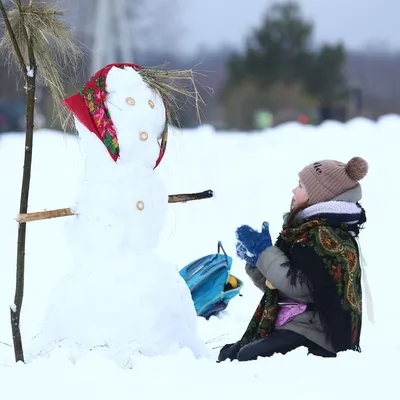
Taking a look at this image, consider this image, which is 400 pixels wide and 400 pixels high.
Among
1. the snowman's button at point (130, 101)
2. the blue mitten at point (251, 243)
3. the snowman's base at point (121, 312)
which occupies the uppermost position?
the snowman's button at point (130, 101)

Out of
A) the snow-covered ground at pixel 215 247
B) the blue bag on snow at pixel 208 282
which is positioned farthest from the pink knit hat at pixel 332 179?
the blue bag on snow at pixel 208 282

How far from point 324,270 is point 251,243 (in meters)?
0.39

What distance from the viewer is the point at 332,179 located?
4098mm

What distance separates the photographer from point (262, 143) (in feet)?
36.4

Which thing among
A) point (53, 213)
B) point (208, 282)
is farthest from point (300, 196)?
point (208, 282)

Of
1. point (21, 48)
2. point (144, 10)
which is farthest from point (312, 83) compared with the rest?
point (21, 48)

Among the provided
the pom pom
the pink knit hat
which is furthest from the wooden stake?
the pom pom

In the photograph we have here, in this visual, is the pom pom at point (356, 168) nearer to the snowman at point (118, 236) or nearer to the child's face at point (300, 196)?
the child's face at point (300, 196)

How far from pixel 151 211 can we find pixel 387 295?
3721mm

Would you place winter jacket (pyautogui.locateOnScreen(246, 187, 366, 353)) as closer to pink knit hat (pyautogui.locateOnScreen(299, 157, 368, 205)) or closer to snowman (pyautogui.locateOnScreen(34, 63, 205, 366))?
pink knit hat (pyautogui.locateOnScreen(299, 157, 368, 205))

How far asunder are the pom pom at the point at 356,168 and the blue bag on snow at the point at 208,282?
205 centimetres

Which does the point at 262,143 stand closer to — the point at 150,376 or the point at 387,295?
the point at 387,295

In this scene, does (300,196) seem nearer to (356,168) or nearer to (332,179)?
(332,179)

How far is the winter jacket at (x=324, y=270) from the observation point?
396 centimetres
